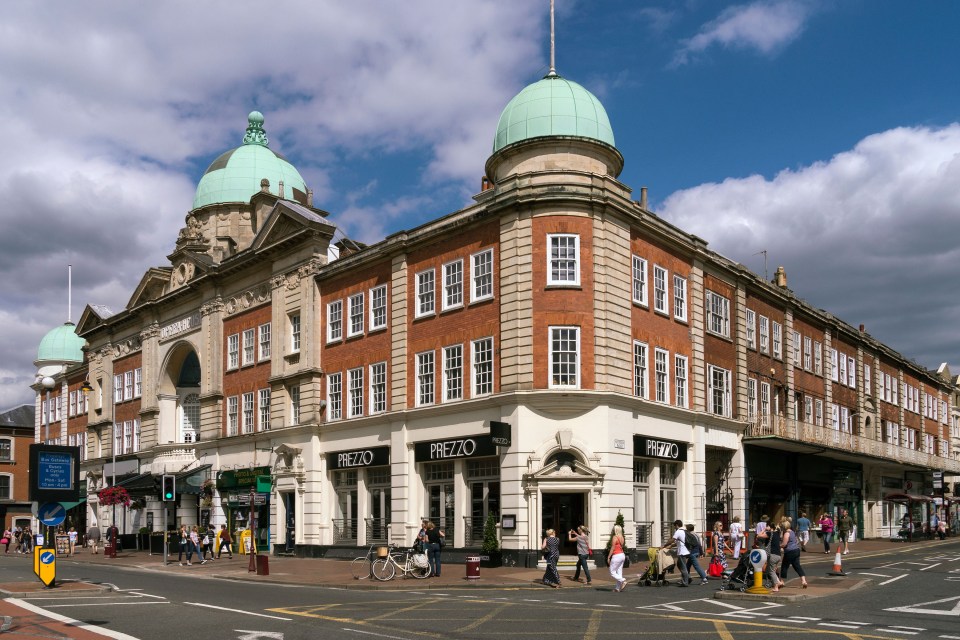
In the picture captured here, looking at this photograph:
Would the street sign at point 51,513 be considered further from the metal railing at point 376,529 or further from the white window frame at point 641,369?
the white window frame at point 641,369

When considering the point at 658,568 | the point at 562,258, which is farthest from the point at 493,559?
the point at 562,258

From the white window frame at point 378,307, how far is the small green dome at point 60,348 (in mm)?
47164

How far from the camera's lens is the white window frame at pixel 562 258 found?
31.8m

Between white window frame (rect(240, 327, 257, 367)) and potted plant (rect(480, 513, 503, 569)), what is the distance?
17630mm

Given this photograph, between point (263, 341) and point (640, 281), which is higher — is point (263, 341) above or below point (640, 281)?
below

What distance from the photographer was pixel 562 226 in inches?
1256

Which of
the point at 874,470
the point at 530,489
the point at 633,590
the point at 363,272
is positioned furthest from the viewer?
the point at 874,470

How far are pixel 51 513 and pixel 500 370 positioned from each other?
14.0 m

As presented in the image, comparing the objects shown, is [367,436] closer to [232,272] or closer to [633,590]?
[232,272]

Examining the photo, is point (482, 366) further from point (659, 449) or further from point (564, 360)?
point (659, 449)

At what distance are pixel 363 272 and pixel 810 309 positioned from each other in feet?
73.3

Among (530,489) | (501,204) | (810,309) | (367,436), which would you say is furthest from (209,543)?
(810,309)

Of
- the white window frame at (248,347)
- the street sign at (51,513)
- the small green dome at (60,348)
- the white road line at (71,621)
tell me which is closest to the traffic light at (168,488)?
the white window frame at (248,347)

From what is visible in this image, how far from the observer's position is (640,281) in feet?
112
